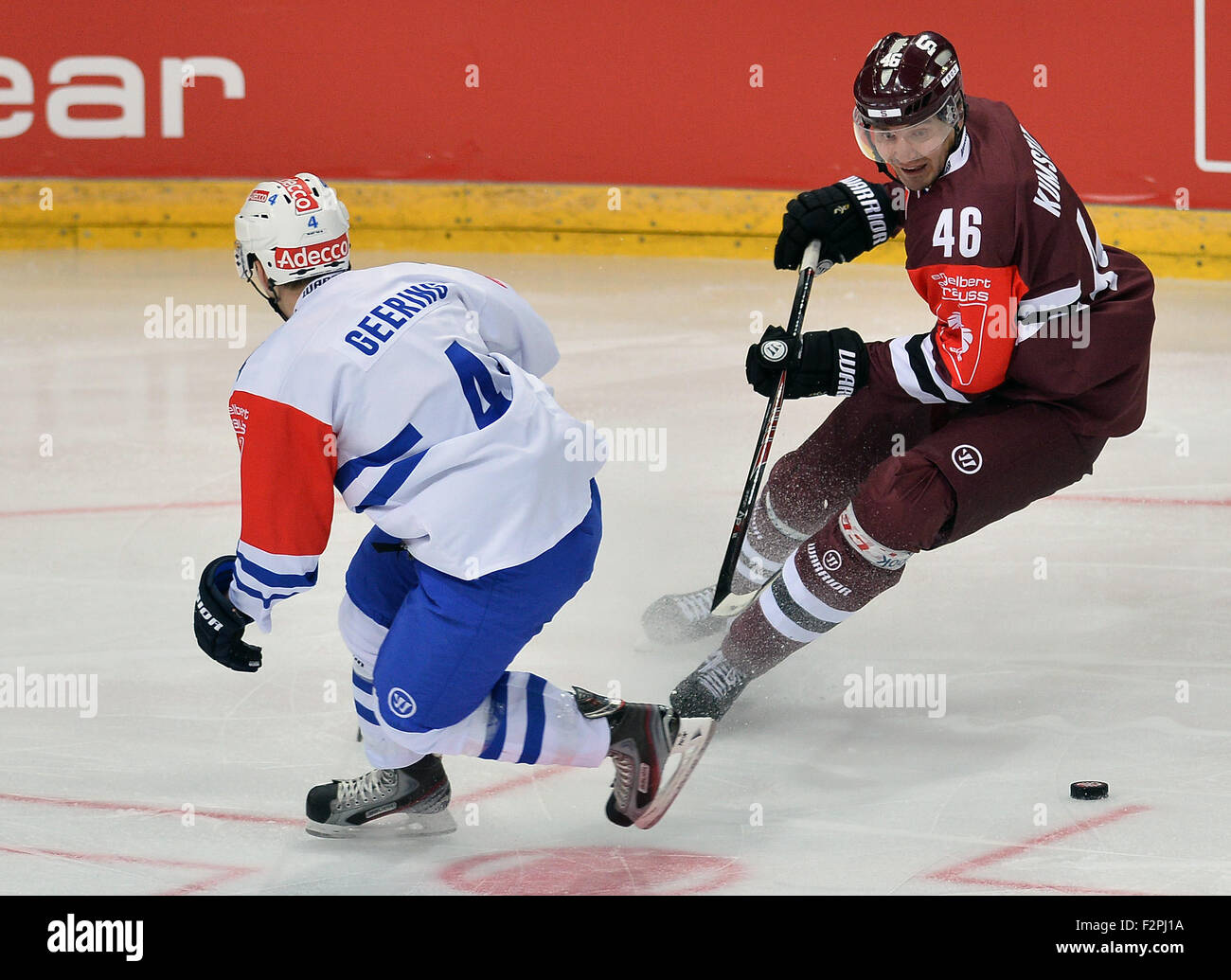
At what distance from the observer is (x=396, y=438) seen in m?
2.50

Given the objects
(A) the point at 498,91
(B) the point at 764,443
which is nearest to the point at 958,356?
(B) the point at 764,443

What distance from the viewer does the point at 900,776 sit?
10.3 feet

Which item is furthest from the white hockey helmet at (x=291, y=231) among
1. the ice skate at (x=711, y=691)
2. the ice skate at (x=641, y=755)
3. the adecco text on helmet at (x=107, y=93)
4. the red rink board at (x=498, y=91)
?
the adecco text on helmet at (x=107, y=93)

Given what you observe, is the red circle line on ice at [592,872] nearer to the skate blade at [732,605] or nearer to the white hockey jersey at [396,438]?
the white hockey jersey at [396,438]

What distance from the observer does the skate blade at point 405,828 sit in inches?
114

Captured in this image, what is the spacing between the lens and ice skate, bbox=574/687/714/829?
111 inches

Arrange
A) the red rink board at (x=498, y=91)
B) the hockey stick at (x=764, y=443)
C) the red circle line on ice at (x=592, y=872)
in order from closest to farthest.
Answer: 1. the red circle line on ice at (x=592, y=872)
2. the hockey stick at (x=764, y=443)
3. the red rink board at (x=498, y=91)

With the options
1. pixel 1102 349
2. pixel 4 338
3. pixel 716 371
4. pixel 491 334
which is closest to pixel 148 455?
pixel 4 338

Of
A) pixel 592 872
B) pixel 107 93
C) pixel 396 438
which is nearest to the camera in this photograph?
pixel 396 438

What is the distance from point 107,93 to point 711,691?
16.2 feet

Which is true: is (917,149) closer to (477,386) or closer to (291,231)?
(477,386)

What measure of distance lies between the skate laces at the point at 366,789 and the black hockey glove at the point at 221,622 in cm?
33

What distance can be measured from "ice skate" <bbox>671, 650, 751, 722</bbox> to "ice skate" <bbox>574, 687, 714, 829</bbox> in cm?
37
